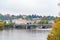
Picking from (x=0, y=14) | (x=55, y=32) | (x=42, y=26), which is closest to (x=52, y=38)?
(x=55, y=32)

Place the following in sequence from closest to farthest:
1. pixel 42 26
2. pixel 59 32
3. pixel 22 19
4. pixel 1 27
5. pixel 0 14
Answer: pixel 59 32
pixel 1 27
pixel 42 26
pixel 0 14
pixel 22 19

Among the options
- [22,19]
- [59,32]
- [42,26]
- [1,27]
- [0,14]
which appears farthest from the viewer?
[22,19]

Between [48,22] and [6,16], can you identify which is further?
[6,16]

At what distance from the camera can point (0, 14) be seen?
31.0m

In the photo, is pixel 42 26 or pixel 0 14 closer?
pixel 42 26

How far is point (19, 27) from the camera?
89.6 feet

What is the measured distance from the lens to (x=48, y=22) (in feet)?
91.1

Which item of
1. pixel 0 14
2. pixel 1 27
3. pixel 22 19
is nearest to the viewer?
pixel 1 27

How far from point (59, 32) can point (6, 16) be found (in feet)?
87.9

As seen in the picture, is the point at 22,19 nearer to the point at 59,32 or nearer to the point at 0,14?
the point at 0,14

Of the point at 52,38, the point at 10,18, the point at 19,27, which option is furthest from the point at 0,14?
the point at 52,38

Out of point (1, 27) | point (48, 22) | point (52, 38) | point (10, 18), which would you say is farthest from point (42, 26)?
point (52, 38)

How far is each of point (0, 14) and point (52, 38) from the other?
81.0 feet

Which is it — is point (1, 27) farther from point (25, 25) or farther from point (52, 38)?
point (52, 38)
